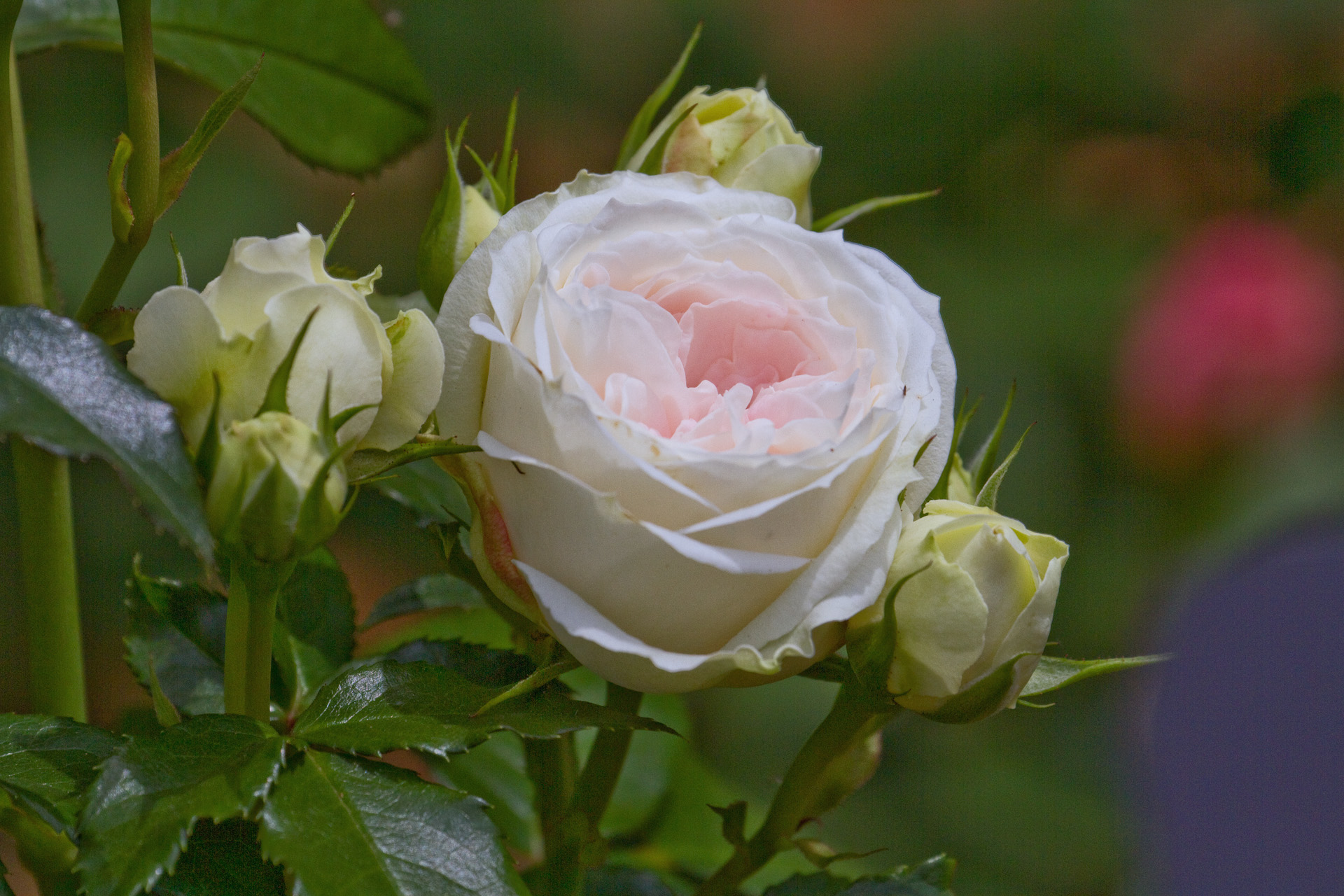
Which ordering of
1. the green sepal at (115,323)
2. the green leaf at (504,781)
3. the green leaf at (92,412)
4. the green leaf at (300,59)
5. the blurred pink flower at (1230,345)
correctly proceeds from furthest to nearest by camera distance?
1. the blurred pink flower at (1230,345)
2. the green leaf at (504,781)
3. the green leaf at (300,59)
4. the green sepal at (115,323)
5. the green leaf at (92,412)

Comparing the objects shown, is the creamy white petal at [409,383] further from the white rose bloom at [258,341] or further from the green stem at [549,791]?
the green stem at [549,791]

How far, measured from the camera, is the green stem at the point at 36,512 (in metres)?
0.39

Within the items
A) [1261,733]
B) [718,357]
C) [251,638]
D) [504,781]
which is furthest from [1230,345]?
[251,638]

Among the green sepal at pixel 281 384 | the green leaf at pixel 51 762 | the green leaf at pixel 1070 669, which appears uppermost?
the green sepal at pixel 281 384

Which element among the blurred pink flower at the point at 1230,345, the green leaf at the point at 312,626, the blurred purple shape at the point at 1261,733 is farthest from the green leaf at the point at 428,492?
the blurred pink flower at the point at 1230,345

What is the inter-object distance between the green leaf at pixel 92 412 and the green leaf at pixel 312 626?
174mm

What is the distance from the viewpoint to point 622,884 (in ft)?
1.86

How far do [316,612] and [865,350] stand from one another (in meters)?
0.25

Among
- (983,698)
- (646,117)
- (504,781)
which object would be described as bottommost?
(504,781)

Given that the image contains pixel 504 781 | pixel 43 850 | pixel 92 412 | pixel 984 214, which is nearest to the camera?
pixel 92 412

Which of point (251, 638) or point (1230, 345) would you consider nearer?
point (251, 638)

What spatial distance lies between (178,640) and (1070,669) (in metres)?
0.32

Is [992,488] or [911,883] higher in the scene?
[992,488]

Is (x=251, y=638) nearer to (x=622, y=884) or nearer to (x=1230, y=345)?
(x=622, y=884)
